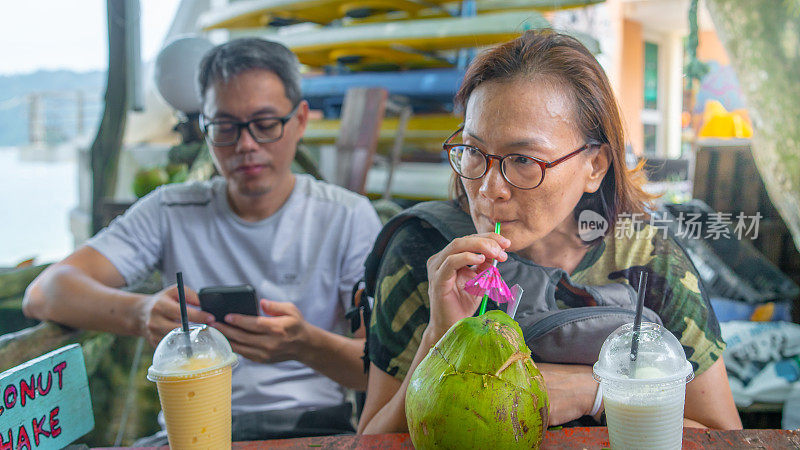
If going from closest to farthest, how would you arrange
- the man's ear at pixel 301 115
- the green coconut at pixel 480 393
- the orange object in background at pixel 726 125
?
the green coconut at pixel 480 393 → the man's ear at pixel 301 115 → the orange object in background at pixel 726 125

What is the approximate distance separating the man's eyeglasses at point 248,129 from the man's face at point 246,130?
0.4 inches

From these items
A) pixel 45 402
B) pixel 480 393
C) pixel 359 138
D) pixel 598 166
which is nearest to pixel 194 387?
pixel 45 402

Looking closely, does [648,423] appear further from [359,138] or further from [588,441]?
[359,138]

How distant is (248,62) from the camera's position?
1952 millimetres

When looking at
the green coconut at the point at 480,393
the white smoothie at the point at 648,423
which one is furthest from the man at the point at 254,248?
the white smoothie at the point at 648,423

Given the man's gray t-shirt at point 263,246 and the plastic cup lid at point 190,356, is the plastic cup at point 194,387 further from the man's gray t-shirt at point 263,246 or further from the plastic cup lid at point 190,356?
the man's gray t-shirt at point 263,246

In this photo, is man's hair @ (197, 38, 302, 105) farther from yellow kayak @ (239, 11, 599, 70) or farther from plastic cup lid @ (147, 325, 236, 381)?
yellow kayak @ (239, 11, 599, 70)

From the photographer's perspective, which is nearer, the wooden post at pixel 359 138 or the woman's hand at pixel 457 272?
the woman's hand at pixel 457 272

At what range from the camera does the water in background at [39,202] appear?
636 centimetres

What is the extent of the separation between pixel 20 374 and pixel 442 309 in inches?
28.5

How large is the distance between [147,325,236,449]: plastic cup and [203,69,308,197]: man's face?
37.9 inches

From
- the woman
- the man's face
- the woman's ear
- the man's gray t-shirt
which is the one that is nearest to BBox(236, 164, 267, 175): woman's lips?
the man's face

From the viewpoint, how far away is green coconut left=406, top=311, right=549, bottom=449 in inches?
35.8

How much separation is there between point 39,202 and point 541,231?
756 centimetres
